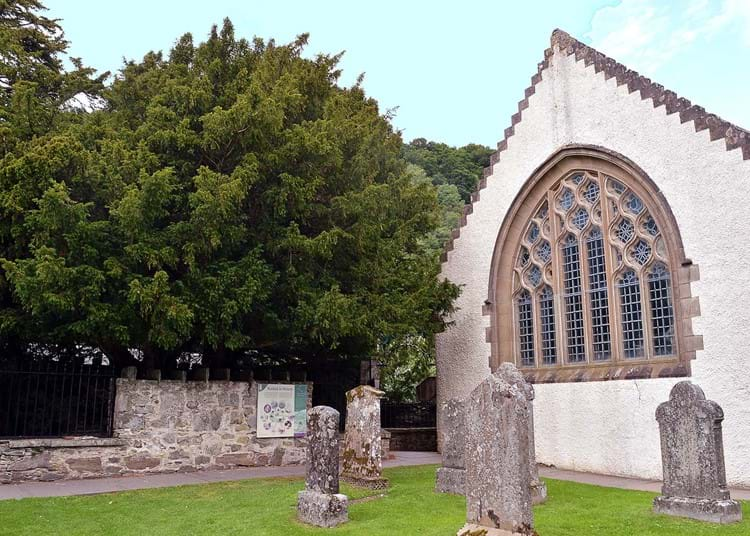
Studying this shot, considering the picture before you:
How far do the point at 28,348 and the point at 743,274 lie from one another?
14744 millimetres

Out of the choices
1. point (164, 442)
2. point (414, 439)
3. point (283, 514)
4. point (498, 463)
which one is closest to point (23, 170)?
point (164, 442)

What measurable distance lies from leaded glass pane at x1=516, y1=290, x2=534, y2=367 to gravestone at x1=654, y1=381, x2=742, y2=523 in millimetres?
6552

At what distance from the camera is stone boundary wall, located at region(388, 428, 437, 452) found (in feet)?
63.3

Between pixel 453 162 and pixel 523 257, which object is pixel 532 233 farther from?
pixel 453 162

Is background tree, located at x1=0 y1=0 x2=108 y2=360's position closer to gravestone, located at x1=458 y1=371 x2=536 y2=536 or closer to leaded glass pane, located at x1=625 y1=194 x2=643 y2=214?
gravestone, located at x1=458 y1=371 x2=536 y2=536

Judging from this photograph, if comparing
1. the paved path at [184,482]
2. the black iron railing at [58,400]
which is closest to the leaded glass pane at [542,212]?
the paved path at [184,482]

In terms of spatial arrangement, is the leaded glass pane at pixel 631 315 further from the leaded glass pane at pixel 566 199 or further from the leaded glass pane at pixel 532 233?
the leaded glass pane at pixel 532 233

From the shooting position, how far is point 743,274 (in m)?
11.5

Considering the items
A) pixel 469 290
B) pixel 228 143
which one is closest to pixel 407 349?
pixel 469 290

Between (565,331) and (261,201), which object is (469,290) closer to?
(565,331)

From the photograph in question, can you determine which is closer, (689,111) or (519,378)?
(519,378)

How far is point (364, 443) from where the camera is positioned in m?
11.0

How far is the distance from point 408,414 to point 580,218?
29.5ft

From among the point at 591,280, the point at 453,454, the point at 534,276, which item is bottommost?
the point at 453,454
